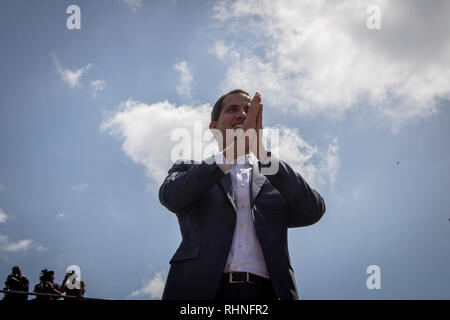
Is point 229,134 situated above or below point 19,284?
above

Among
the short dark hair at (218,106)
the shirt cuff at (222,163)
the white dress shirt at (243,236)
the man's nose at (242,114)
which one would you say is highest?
the short dark hair at (218,106)

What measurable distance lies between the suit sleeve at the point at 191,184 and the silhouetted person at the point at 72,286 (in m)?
11.4

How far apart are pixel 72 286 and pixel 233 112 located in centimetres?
1151

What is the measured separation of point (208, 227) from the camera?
3.02 meters

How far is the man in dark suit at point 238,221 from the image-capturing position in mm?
2760

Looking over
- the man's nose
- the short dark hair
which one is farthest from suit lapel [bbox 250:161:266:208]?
the short dark hair

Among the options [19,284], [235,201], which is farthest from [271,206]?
[19,284]

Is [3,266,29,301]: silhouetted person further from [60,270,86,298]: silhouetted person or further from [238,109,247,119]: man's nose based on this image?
[238,109,247,119]: man's nose

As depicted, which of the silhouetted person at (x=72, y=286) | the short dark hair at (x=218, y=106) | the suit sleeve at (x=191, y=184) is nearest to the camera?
the suit sleeve at (x=191, y=184)

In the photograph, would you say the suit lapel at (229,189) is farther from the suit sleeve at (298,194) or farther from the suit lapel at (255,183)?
the suit sleeve at (298,194)

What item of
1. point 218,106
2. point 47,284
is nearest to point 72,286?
point 47,284

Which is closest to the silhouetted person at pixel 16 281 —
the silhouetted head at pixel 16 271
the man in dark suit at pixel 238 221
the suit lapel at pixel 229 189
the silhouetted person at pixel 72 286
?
the silhouetted head at pixel 16 271
